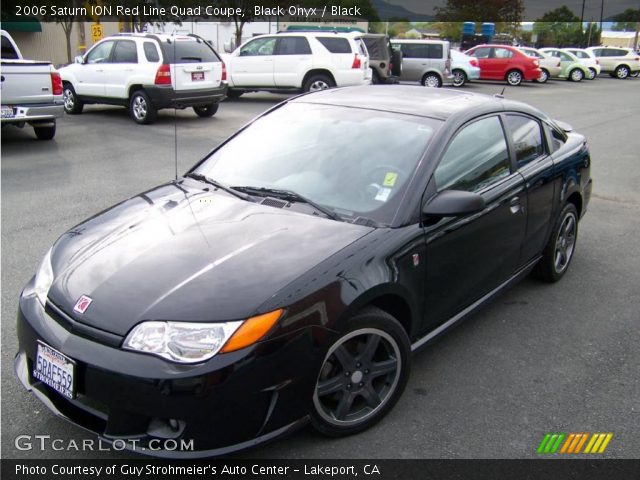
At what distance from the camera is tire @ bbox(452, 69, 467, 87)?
967 inches

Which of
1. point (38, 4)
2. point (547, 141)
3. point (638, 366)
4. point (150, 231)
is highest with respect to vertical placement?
point (38, 4)

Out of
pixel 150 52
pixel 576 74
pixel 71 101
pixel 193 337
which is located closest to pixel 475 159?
pixel 193 337

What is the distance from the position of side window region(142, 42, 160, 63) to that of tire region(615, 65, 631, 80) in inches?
1160

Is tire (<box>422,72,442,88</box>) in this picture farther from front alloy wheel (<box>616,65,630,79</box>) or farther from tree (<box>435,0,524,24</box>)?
tree (<box>435,0,524,24</box>)

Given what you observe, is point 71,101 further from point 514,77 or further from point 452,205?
point 514,77

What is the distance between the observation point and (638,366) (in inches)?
148

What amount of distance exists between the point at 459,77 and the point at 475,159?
2219cm

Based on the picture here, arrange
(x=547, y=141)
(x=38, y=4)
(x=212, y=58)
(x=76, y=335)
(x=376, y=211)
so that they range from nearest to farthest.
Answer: (x=76, y=335) → (x=376, y=211) → (x=547, y=141) → (x=212, y=58) → (x=38, y=4)

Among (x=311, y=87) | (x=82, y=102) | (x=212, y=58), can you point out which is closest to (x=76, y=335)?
(x=212, y=58)

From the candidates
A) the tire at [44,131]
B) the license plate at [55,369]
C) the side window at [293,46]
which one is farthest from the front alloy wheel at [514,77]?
the license plate at [55,369]

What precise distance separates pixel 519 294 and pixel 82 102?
1218 centimetres

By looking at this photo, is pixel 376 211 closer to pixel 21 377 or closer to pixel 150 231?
pixel 150 231

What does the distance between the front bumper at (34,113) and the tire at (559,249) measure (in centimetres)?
829

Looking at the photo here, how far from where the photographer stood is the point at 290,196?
3480mm
